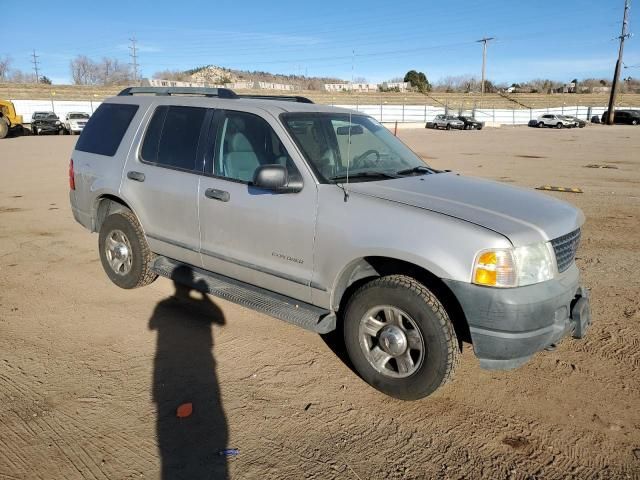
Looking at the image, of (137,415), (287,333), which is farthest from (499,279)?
(137,415)

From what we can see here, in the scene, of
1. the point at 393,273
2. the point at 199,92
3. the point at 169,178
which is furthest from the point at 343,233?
the point at 199,92

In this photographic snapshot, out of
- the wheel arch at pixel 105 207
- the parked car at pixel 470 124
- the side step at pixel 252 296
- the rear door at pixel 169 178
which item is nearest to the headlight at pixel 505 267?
the side step at pixel 252 296

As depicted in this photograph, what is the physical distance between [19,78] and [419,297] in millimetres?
121937

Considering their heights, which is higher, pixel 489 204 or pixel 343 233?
pixel 489 204

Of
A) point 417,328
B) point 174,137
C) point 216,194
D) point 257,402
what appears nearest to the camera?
point 417,328

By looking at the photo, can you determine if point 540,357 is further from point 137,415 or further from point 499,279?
point 137,415

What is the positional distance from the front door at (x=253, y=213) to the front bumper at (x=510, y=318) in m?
1.16

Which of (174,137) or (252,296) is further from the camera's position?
(174,137)

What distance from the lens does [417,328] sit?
3271 mm

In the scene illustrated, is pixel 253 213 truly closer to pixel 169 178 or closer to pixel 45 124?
pixel 169 178

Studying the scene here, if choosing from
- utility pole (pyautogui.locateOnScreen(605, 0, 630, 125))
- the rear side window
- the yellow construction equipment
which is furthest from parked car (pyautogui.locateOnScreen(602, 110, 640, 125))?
the rear side window

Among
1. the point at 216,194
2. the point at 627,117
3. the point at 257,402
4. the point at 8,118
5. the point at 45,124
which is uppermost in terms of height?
the point at 627,117

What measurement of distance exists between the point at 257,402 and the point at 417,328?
114cm

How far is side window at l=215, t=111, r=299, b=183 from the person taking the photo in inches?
159
